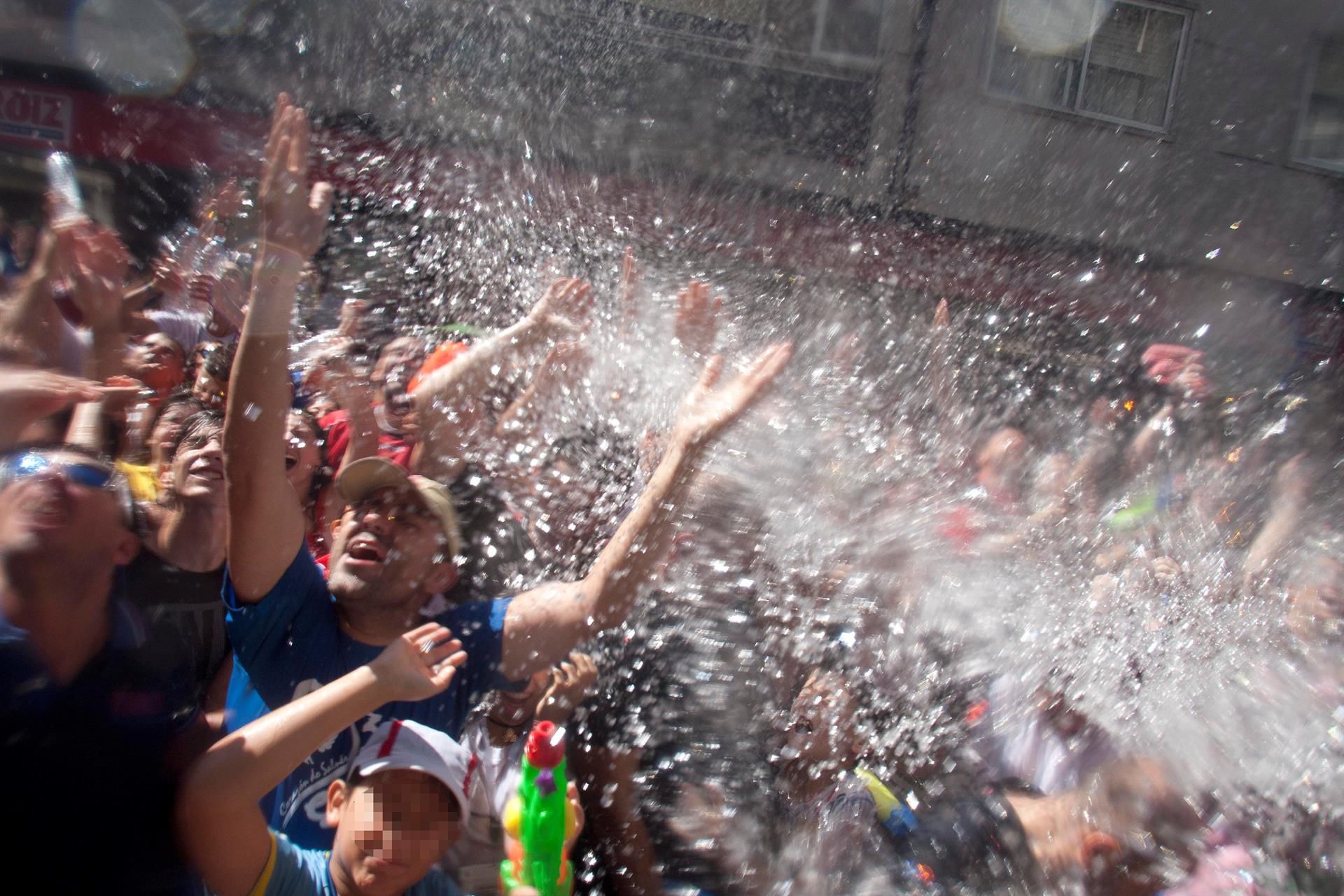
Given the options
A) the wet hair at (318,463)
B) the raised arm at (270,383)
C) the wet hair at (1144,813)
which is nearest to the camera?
the raised arm at (270,383)

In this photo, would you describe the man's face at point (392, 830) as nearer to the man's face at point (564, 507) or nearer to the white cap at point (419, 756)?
the white cap at point (419, 756)

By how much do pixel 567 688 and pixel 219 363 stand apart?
1394 mm

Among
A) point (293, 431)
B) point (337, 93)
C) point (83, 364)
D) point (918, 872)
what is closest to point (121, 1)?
point (337, 93)

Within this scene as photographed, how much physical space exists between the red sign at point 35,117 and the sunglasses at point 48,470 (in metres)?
6.06

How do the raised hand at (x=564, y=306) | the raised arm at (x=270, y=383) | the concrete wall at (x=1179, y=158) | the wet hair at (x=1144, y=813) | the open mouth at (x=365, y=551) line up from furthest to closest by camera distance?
the concrete wall at (x=1179, y=158) → the raised hand at (x=564, y=306) → the open mouth at (x=365, y=551) → the wet hair at (x=1144, y=813) → the raised arm at (x=270, y=383)

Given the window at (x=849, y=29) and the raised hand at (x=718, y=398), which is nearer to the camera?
the raised hand at (x=718, y=398)

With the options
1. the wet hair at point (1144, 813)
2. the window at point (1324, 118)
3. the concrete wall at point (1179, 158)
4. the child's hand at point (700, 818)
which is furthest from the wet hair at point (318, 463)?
the window at point (1324, 118)

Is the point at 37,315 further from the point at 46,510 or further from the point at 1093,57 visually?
the point at 1093,57

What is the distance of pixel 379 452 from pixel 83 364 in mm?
872

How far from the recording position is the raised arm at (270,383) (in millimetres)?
1344

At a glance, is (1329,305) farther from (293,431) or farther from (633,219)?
(293,431)

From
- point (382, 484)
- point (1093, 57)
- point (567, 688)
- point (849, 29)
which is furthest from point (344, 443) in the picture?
point (1093, 57)

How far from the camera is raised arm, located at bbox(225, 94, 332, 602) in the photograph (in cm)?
134

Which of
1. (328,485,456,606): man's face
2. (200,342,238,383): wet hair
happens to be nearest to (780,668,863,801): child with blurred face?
(328,485,456,606): man's face
